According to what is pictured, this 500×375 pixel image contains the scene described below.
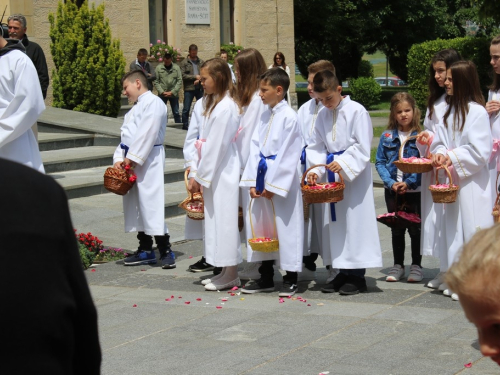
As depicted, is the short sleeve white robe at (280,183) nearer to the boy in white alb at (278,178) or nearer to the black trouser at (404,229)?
the boy in white alb at (278,178)

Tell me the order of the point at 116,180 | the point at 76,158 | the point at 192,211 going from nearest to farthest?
the point at 192,211
the point at 116,180
the point at 76,158

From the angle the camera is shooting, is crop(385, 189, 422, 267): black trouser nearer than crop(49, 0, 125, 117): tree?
Yes

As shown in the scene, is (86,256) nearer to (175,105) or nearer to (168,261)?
(168,261)

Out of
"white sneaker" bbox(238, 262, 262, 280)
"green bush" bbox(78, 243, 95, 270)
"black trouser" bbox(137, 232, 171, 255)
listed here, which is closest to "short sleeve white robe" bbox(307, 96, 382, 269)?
"white sneaker" bbox(238, 262, 262, 280)

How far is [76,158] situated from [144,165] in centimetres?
442

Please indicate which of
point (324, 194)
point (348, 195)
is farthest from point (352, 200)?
point (324, 194)

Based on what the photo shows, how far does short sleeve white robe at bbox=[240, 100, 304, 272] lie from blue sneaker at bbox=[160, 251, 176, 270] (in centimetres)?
140

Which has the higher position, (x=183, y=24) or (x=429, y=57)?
(x=183, y=24)

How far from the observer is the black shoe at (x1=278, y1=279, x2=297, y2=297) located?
7.28 metres

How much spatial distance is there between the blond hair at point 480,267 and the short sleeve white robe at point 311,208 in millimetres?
5870

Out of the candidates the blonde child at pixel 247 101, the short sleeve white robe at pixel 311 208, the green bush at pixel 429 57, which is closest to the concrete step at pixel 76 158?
the blonde child at pixel 247 101

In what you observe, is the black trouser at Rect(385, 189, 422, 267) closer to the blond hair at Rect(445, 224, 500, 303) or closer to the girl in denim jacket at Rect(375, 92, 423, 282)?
the girl in denim jacket at Rect(375, 92, 423, 282)

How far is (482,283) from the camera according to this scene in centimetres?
168

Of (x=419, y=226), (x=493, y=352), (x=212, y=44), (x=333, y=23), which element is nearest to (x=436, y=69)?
(x=419, y=226)
